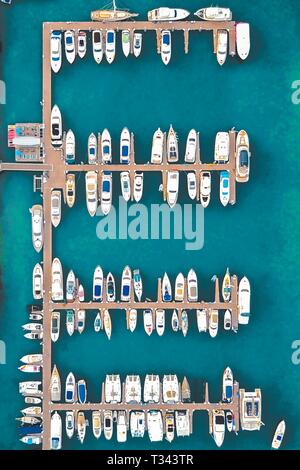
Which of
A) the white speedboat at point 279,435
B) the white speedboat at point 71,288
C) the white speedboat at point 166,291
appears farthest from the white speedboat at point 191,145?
the white speedboat at point 279,435

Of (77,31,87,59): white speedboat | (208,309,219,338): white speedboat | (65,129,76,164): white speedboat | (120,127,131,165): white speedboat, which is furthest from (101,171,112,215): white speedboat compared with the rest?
(208,309,219,338): white speedboat

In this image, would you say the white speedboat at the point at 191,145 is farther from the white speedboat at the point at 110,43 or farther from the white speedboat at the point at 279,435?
the white speedboat at the point at 279,435

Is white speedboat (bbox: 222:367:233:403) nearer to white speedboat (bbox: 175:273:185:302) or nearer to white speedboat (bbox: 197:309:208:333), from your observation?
white speedboat (bbox: 197:309:208:333)

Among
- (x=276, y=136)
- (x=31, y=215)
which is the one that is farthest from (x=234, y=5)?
(x=31, y=215)

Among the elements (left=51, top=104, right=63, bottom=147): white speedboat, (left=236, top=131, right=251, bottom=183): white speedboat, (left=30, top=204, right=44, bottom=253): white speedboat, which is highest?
(left=51, top=104, right=63, bottom=147): white speedboat

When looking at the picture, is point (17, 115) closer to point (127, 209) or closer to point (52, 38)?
point (52, 38)

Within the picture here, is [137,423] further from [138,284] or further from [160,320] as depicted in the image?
[138,284]
